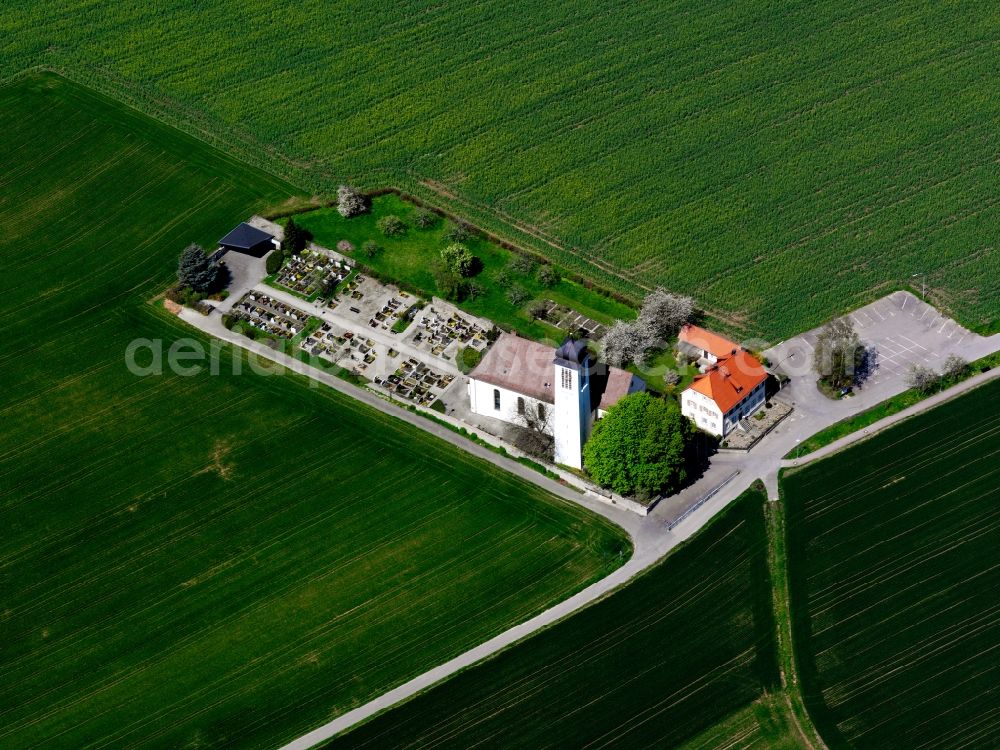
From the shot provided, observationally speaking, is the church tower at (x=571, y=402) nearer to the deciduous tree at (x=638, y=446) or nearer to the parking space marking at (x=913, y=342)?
the deciduous tree at (x=638, y=446)

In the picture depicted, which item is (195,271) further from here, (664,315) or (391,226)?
(664,315)

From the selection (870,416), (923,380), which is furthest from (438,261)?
(923,380)

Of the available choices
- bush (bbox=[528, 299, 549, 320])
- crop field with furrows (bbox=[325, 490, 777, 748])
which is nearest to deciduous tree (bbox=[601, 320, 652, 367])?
bush (bbox=[528, 299, 549, 320])

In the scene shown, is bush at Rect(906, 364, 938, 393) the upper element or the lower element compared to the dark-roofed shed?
upper

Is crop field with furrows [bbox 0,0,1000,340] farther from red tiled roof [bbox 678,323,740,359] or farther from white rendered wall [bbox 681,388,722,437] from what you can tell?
white rendered wall [bbox 681,388,722,437]

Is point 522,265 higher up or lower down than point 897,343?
higher up
